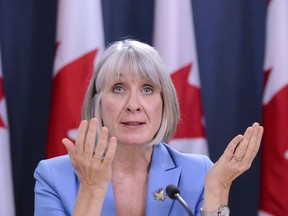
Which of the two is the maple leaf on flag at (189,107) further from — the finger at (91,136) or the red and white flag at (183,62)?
the finger at (91,136)

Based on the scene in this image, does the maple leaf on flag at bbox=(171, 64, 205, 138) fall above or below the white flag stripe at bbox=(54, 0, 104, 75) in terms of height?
below

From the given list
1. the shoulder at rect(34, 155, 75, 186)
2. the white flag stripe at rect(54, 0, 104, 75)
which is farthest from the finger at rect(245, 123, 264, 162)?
the white flag stripe at rect(54, 0, 104, 75)

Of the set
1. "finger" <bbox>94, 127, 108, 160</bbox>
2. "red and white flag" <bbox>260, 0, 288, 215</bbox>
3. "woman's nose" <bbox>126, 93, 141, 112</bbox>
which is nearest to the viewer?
"finger" <bbox>94, 127, 108, 160</bbox>

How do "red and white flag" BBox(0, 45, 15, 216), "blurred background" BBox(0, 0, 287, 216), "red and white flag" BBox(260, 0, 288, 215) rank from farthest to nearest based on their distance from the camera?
"blurred background" BBox(0, 0, 287, 216)
"red and white flag" BBox(260, 0, 288, 215)
"red and white flag" BBox(0, 45, 15, 216)

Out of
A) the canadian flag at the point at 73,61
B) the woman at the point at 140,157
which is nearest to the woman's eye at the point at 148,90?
the woman at the point at 140,157

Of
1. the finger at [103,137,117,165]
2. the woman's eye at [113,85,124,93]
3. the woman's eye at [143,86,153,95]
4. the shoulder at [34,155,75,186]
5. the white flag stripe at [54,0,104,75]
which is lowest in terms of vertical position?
the shoulder at [34,155,75,186]

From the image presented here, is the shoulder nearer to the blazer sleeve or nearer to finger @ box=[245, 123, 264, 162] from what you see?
the blazer sleeve

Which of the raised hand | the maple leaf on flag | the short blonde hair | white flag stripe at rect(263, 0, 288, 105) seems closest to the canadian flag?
the maple leaf on flag

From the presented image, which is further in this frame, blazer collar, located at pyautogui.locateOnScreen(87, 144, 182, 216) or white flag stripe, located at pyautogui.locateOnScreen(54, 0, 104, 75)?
white flag stripe, located at pyautogui.locateOnScreen(54, 0, 104, 75)

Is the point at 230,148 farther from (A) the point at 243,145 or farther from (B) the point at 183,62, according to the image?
(B) the point at 183,62

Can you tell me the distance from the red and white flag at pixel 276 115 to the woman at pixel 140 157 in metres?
0.69

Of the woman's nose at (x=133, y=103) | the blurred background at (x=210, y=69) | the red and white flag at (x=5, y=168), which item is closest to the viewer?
the woman's nose at (x=133, y=103)

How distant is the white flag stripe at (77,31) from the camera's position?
2400 millimetres

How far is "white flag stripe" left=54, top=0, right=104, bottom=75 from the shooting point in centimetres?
240
